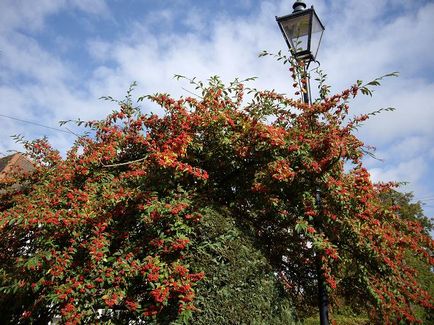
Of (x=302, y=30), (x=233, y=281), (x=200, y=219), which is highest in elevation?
(x=302, y=30)

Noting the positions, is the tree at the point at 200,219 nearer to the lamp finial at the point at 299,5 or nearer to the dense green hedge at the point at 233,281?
the dense green hedge at the point at 233,281

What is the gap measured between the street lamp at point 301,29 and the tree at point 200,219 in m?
0.31

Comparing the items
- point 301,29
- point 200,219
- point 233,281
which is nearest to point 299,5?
point 301,29

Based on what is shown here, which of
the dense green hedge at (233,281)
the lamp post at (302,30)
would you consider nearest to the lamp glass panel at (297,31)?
the lamp post at (302,30)

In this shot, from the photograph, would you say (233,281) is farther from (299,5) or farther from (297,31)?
(299,5)

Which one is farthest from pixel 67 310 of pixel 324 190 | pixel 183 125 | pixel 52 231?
pixel 324 190

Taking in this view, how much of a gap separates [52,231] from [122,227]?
86 cm

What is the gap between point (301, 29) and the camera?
16.1 ft

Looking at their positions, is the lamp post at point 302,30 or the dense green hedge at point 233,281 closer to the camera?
the dense green hedge at point 233,281

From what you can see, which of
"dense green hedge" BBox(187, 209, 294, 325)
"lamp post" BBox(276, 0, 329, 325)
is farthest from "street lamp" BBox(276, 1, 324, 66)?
"dense green hedge" BBox(187, 209, 294, 325)

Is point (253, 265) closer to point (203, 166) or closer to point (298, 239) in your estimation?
point (298, 239)

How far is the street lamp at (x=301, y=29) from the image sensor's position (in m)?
4.82

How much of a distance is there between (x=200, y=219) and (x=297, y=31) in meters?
3.23

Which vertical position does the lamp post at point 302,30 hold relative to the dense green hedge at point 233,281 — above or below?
above
